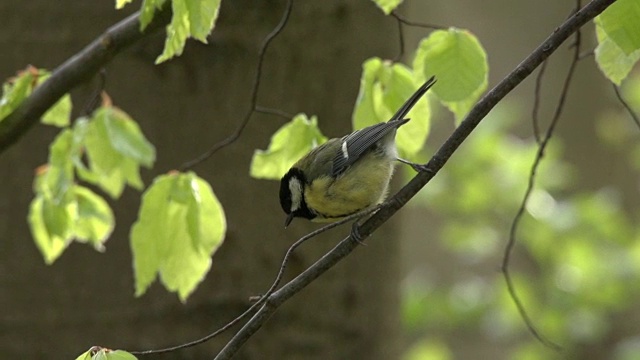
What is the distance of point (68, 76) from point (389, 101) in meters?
0.64

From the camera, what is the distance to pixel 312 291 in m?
2.30

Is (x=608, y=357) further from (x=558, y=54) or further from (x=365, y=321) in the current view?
(x=365, y=321)

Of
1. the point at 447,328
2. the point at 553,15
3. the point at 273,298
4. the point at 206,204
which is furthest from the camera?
the point at 553,15

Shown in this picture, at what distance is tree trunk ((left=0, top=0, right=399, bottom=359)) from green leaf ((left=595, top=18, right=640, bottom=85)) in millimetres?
962

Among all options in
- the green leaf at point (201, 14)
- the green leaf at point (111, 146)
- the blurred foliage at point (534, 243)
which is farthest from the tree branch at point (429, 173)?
the blurred foliage at point (534, 243)

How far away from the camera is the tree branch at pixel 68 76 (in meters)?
1.72

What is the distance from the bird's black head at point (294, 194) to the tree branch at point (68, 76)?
0.48 metres

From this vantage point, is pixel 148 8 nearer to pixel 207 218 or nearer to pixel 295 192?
pixel 207 218

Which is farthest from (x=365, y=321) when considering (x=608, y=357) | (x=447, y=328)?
(x=608, y=357)

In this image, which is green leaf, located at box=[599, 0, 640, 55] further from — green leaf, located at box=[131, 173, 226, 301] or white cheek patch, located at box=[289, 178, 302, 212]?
white cheek patch, located at box=[289, 178, 302, 212]

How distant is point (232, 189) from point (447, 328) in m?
2.94

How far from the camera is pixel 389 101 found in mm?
1659

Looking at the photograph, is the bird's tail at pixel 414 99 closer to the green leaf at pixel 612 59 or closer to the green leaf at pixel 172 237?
the green leaf at pixel 612 59

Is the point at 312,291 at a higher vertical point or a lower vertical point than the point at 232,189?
lower
